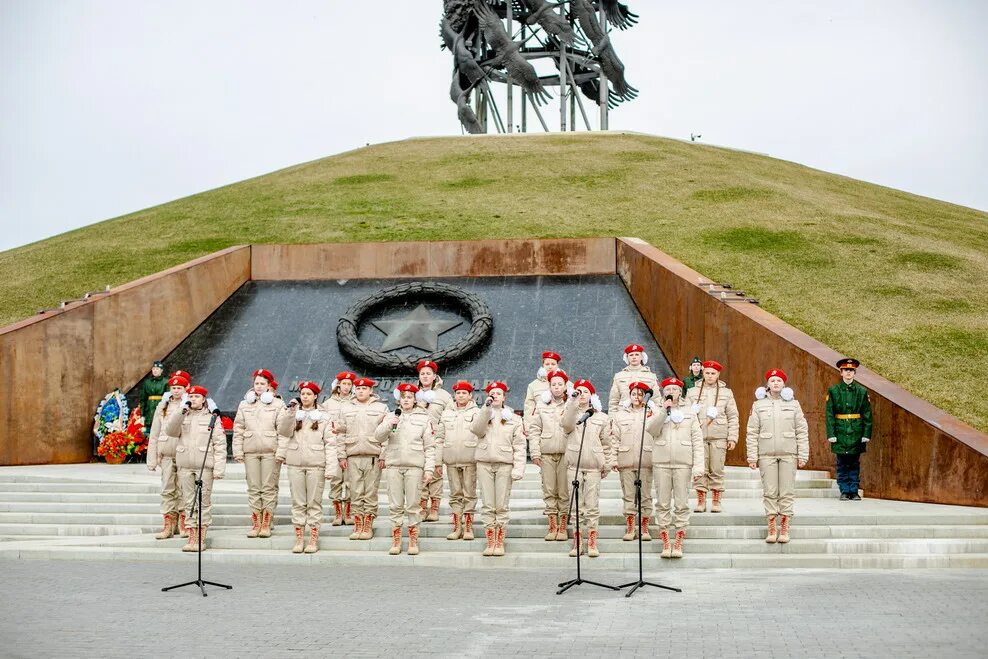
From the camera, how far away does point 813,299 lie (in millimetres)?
17250

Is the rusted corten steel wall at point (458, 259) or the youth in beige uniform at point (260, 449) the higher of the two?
the rusted corten steel wall at point (458, 259)

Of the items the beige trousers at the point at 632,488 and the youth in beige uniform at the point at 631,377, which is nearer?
the beige trousers at the point at 632,488

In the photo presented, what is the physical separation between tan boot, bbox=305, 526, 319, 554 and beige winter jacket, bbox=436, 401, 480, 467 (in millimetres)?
1352

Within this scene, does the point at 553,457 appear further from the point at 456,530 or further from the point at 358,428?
the point at 358,428

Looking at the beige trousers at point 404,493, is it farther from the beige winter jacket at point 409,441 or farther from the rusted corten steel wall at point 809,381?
the rusted corten steel wall at point 809,381

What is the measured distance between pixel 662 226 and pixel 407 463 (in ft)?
43.9

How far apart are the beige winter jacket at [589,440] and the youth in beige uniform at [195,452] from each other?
3.33m

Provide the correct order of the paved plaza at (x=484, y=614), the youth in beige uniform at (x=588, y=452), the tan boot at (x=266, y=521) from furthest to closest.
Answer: the tan boot at (x=266, y=521) → the youth in beige uniform at (x=588, y=452) → the paved plaza at (x=484, y=614)

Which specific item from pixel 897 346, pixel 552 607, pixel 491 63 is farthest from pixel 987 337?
pixel 491 63

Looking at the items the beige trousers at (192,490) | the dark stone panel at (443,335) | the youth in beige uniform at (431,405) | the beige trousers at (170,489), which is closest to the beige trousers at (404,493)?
the youth in beige uniform at (431,405)

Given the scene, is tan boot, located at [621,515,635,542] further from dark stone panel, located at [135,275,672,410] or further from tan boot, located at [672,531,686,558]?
dark stone panel, located at [135,275,672,410]

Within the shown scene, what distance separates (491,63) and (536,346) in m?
20.5

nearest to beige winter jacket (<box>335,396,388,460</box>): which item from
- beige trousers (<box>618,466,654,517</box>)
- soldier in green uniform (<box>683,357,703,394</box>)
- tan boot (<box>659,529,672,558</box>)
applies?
beige trousers (<box>618,466,654,517</box>)

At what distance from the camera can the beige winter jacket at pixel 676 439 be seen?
973 centimetres
